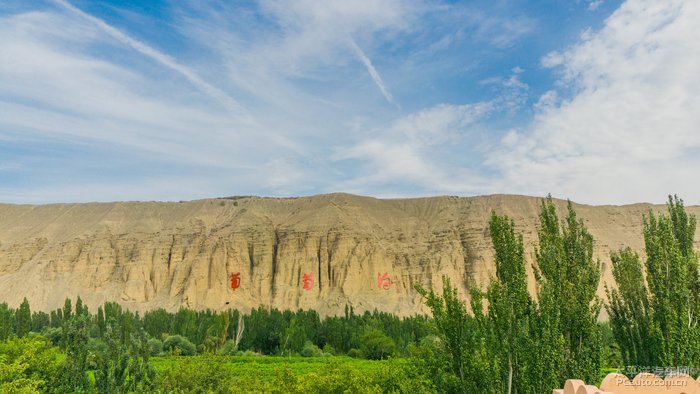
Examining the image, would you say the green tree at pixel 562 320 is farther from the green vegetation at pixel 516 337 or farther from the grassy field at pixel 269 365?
the grassy field at pixel 269 365

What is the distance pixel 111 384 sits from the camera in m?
16.2

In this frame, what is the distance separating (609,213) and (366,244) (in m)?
53.9

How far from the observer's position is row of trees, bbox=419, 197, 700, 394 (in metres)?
13.5

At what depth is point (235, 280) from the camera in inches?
3826

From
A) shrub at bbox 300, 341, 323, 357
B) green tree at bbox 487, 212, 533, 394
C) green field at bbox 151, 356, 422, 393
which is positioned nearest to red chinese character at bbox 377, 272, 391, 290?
shrub at bbox 300, 341, 323, 357

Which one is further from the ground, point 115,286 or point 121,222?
point 121,222

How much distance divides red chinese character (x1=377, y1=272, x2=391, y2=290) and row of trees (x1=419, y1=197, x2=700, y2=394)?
7819 centimetres

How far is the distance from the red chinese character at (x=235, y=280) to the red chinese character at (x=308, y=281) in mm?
13149

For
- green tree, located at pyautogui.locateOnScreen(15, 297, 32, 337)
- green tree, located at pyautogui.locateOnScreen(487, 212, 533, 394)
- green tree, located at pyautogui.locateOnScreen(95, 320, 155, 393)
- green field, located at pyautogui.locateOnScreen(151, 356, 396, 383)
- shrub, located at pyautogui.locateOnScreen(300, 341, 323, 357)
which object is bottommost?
shrub, located at pyautogui.locateOnScreen(300, 341, 323, 357)

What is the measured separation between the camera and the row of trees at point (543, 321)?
13453 millimetres

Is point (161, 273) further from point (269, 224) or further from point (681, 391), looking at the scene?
point (681, 391)

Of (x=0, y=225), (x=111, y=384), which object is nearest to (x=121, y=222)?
(x=0, y=225)

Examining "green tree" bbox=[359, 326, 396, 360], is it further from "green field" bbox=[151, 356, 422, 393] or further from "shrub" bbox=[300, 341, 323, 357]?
"green field" bbox=[151, 356, 422, 393]

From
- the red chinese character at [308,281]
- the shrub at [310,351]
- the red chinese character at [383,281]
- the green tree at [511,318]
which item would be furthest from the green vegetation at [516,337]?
the red chinese character at [383,281]
